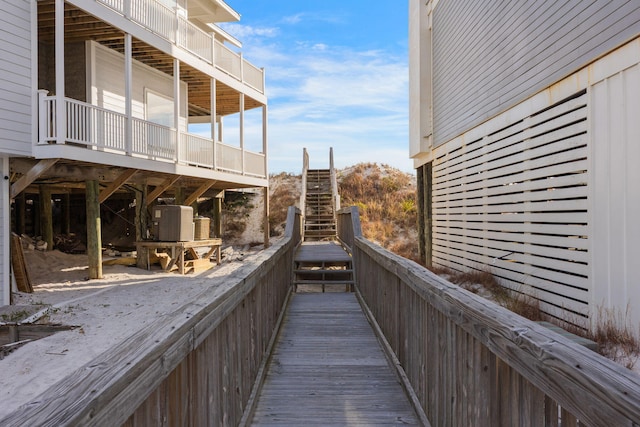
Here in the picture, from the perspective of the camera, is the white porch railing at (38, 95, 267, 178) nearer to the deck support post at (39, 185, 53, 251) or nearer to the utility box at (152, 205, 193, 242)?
the utility box at (152, 205, 193, 242)

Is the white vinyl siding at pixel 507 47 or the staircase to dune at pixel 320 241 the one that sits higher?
the white vinyl siding at pixel 507 47

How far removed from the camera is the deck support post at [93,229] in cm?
1179

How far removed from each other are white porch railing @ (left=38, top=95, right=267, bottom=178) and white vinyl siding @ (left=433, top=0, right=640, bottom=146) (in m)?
7.06

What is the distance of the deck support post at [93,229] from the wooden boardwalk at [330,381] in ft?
24.2

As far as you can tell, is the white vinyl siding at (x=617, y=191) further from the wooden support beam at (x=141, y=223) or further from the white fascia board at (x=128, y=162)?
the wooden support beam at (x=141, y=223)

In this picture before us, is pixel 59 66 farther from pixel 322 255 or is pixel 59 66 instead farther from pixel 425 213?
pixel 425 213

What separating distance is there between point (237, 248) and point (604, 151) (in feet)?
59.0

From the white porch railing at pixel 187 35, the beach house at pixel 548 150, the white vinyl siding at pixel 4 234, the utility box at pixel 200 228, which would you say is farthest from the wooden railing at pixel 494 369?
the utility box at pixel 200 228

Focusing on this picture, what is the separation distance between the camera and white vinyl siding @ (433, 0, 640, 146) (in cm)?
625

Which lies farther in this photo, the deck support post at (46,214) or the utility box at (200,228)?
the deck support post at (46,214)

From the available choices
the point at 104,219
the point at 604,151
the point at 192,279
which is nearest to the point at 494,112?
the point at 604,151

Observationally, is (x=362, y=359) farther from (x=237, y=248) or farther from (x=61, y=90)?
(x=237, y=248)

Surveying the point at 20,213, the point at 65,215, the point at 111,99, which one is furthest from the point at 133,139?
the point at 65,215

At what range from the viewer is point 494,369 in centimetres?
205
